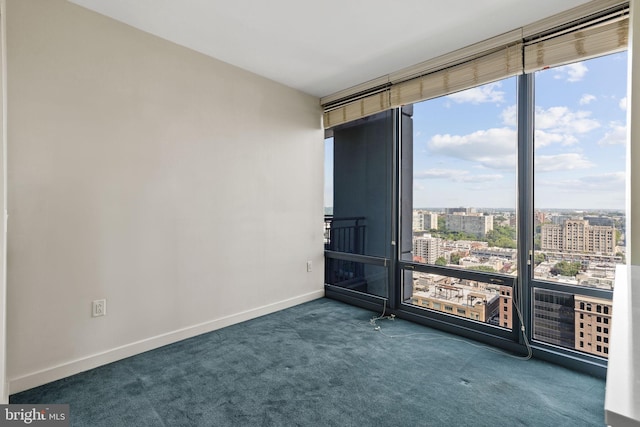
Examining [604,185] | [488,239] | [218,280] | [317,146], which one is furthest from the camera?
[317,146]

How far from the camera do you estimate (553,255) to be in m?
2.29

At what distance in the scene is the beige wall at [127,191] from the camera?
6.34 feet

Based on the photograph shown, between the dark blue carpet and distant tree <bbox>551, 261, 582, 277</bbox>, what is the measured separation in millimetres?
655

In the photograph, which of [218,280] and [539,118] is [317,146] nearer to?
[218,280]

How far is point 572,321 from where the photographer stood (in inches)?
87.5

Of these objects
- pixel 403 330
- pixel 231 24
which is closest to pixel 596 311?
pixel 403 330

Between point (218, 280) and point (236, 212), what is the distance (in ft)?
2.10

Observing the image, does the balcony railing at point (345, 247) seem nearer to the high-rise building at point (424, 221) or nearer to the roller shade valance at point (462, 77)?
the high-rise building at point (424, 221)

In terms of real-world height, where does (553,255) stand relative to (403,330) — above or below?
above

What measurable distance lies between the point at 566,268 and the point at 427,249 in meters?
1.07

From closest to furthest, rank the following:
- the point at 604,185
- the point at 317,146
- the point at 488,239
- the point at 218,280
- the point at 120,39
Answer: the point at 604,185 → the point at 120,39 → the point at 488,239 → the point at 218,280 → the point at 317,146

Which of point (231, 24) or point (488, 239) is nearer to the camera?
point (231, 24)

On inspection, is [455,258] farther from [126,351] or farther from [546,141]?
[126,351]

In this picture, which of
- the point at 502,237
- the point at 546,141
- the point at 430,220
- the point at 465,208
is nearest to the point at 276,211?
the point at 430,220
